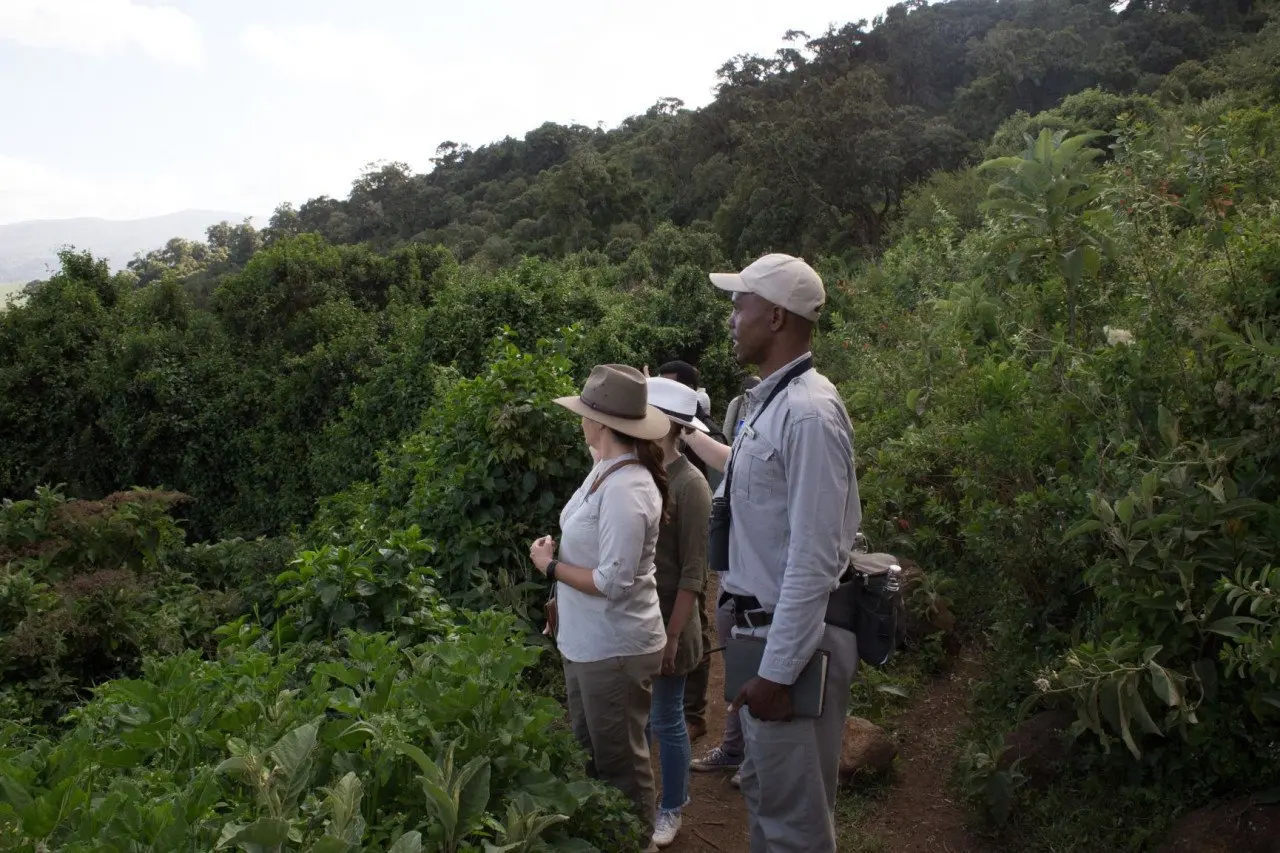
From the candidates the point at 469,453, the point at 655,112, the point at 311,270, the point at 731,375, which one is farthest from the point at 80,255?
the point at 655,112

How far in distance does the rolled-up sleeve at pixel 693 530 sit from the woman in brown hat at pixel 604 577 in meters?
0.60

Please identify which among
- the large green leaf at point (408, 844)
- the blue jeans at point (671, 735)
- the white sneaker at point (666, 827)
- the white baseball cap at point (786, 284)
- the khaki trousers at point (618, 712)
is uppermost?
the white baseball cap at point (786, 284)

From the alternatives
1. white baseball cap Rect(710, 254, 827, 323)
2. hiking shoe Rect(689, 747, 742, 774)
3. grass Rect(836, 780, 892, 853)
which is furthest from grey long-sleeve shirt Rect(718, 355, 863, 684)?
hiking shoe Rect(689, 747, 742, 774)

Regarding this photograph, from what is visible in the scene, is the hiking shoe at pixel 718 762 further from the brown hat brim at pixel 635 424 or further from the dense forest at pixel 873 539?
the brown hat brim at pixel 635 424

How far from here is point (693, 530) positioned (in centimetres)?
416

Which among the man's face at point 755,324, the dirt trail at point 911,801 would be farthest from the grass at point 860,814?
the man's face at point 755,324

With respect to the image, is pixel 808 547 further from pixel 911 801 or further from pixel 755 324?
pixel 911 801

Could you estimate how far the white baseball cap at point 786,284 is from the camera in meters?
2.68

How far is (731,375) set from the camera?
13.2 m

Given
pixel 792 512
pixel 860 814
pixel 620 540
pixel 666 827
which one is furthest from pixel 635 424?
pixel 860 814

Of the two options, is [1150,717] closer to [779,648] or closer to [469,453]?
[779,648]

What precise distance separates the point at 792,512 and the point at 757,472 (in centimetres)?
18

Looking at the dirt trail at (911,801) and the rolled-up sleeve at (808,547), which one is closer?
the rolled-up sleeve at (808,547)

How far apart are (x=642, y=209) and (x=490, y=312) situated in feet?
75.3
